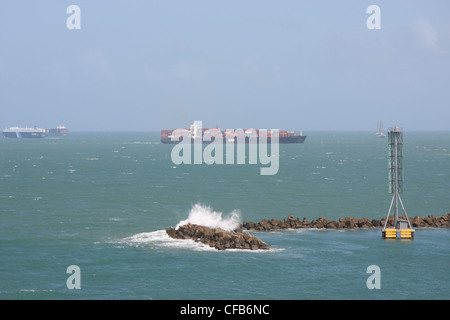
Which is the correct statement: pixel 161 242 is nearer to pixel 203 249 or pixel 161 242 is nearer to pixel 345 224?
pixel 203 249

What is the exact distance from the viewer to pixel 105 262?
46.3 m

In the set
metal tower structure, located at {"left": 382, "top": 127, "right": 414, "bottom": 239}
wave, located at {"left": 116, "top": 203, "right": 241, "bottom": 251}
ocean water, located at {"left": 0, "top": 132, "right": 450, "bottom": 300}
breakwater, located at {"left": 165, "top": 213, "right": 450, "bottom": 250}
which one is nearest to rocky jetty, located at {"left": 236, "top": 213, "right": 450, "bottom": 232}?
breakwater, located at {"left": 165, "top": 213, "right": 450, "bottom": 250}

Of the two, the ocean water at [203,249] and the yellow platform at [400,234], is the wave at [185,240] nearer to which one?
the ocean water at [203,249]

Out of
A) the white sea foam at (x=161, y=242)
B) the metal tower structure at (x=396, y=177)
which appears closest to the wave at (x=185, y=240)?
the white sea foam at (x=161, y=242)

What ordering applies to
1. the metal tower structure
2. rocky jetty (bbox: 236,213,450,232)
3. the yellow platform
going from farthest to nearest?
rocky jetty (bbox: 236,213,450,232), the metal tower structure, the yellow platform

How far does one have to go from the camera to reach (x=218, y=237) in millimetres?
52562

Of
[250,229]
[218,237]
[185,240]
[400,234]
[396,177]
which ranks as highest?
[396,177]

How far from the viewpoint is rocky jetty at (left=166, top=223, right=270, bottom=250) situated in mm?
51219

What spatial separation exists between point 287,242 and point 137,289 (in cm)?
1841

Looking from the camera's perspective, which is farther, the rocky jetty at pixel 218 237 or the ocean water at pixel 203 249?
the rocky jetty at pixel 218 237

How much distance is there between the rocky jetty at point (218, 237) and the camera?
168ft

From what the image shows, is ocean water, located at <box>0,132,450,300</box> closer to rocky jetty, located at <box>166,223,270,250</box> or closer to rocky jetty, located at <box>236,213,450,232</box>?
rocky jetty, located at <box>166,223,270,250</box>

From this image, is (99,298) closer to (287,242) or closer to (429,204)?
Answer: (287,242)

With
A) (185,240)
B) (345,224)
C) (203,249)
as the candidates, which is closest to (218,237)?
(203,249)
